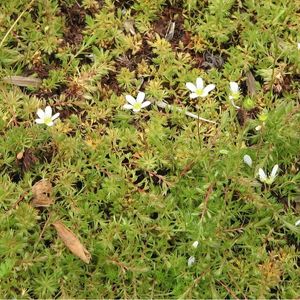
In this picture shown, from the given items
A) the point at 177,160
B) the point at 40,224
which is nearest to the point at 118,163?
the point at 177,160

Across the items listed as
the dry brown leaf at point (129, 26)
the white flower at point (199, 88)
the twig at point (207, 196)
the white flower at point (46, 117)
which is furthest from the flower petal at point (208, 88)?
the white flower at point (46, 117)

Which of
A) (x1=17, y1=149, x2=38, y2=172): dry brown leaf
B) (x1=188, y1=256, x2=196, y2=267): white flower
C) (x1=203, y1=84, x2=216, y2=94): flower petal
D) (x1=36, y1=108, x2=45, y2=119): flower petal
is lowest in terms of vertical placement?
(x1=188, y1=256, x2=196, y2=267): white flower

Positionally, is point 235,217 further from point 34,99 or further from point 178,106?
point 34,99

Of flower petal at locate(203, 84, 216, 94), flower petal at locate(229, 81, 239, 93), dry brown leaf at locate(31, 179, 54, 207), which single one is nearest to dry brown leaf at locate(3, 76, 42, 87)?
dry brown leaf at locate(31, 179, 54, 207)

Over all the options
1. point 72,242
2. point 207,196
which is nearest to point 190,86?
point 207,196

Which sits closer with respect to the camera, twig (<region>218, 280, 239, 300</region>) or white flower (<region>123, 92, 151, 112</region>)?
twig (<region>218, 280, 239, 300</region>)

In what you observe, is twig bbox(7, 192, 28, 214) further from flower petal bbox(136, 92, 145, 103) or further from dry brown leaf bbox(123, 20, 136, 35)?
dry brown leaf bbox(123, 20, 136, 35)

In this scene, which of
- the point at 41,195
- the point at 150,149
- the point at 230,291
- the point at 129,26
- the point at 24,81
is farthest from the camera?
the point at 129,26

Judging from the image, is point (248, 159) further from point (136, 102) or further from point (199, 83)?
point (136, 102)
